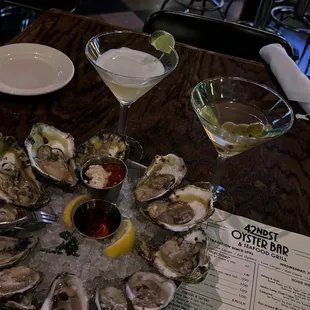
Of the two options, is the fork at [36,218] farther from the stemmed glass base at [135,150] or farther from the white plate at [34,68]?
the white plate at [34,68]

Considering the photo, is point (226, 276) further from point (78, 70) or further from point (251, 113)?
point (78, 70)

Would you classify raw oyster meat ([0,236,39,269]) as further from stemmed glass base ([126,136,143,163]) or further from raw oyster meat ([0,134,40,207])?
stemmed glass base ([126,136,143,163])

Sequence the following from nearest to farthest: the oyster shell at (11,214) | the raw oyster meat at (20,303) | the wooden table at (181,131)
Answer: the raw oyster meat at (20,303) → the oyster shell at (11,214) → the wooden table at (181,131)

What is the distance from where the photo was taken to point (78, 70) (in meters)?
1.15

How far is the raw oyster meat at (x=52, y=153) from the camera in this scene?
784 mm

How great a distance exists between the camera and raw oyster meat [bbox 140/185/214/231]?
2.40 feet

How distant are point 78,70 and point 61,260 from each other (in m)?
0.62

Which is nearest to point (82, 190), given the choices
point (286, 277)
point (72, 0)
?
point (286, 277)

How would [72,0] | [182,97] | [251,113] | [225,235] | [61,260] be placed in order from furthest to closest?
[72,0], [182,97], [251,113], [225,235], [61,260]

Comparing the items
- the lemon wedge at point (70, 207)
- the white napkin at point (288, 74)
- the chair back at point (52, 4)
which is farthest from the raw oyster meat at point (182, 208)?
the chair back at point (52, 4)

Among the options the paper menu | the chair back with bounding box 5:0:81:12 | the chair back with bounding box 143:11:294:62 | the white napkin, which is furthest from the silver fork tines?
the chair back with bounding box 5:0:81:12

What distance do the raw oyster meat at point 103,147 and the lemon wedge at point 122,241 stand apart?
6.4 inches

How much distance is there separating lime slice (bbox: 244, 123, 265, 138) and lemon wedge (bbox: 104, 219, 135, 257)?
280 mm

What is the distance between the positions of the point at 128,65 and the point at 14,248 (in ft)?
1.54
